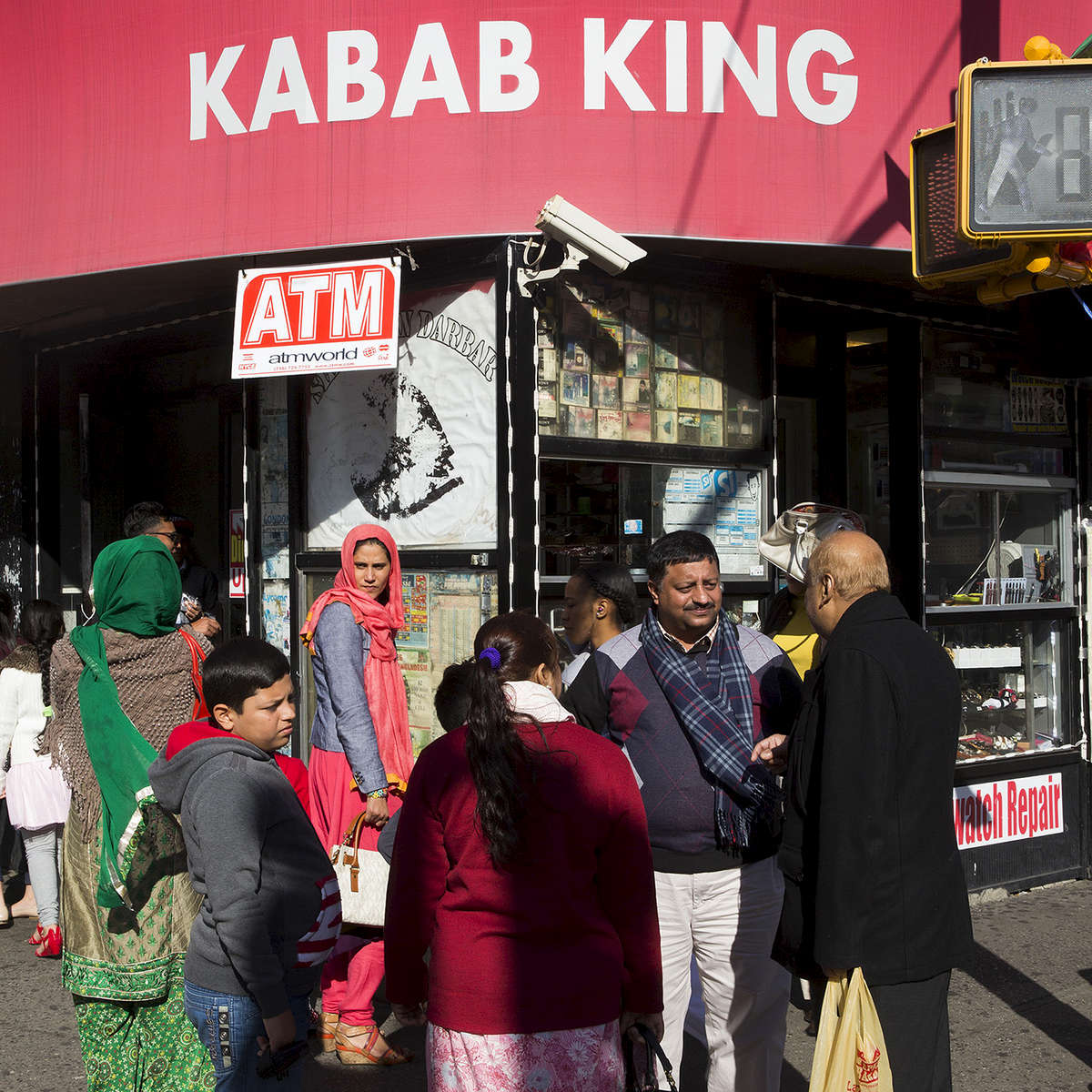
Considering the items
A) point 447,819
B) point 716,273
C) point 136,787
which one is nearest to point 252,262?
point 716,273

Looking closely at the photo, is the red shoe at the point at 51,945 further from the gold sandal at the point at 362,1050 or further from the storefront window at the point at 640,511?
the storefront window at the point at 640,511

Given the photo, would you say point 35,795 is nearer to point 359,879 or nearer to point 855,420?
point 359,879

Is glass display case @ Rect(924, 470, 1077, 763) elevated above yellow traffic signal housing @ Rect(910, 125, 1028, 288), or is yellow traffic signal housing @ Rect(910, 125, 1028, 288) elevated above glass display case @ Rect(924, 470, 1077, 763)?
yellow traffic signal housing @ Rect(910, 125, 1028, 288)

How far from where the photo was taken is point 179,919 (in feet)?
11.3

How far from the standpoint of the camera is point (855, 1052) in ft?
9.38

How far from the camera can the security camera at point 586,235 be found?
5254mm

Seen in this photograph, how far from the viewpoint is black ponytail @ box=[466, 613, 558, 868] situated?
254 cm

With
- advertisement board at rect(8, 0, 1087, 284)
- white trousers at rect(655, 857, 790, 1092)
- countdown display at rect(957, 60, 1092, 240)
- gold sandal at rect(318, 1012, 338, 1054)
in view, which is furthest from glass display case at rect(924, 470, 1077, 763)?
gold sandal at rect(318, 1012, 338, 1054)

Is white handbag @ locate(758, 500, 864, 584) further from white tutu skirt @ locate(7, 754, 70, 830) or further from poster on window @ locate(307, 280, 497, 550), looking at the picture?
white tutu skirt @ locate(7, 754, 70, 830)

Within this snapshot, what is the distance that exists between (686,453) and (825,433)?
1.74 meters

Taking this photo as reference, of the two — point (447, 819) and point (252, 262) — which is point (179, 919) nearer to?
point (447, 819)

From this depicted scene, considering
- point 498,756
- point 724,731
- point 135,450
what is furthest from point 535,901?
point 135,450

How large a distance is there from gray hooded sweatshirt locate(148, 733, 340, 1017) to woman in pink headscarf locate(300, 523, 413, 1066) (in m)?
1.60

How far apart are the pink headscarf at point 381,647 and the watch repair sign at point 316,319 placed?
106 cm
